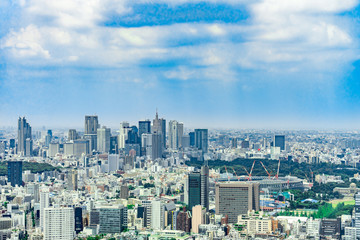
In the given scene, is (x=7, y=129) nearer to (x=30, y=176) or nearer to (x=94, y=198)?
(x=30, y=176)

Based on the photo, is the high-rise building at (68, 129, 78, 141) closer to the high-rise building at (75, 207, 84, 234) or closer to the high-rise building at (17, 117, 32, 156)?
the high-rise building at (17, 117, 32, 156)

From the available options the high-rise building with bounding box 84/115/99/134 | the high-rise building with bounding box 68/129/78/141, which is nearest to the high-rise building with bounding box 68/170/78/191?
the high-rise building with bounding box 84/115/99/134

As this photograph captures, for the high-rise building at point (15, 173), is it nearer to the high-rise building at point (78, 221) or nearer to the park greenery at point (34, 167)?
the park greenery at point (34, 167)

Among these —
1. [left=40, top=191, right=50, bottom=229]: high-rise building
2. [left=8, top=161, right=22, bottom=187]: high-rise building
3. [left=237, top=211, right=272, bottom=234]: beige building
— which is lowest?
[left=237, top=211, right=272, bottom=234]: beige building

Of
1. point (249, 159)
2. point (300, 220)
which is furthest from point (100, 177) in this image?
point (300, 220)

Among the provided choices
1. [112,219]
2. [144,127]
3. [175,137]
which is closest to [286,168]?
[175,137]

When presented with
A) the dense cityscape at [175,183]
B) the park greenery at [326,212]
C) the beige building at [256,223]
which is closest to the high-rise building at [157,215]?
the dense cityscape at [175,183]
